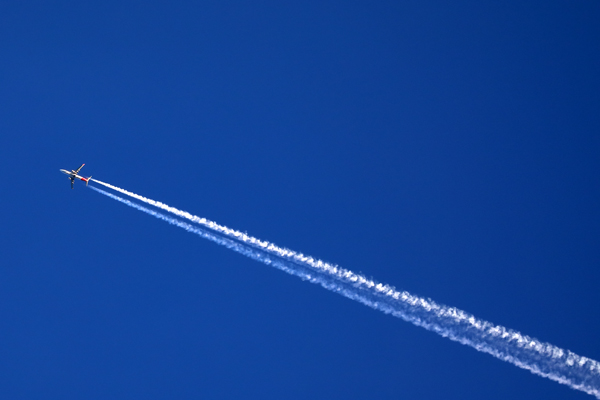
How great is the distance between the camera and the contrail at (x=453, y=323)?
4147cm

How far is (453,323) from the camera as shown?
148 ft

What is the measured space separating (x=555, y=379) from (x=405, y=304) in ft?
37.3

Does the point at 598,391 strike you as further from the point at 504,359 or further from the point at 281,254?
the point at 281,254

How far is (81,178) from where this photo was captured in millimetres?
59469

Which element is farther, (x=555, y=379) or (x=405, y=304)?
(x=405, y=304)

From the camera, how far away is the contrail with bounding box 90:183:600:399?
41.5 meters

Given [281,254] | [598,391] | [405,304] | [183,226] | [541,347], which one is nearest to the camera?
[598,391]

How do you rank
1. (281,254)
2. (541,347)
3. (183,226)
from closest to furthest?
1. (541,347)
2. (281,254)
3. (183,226)

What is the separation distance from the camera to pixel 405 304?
4619 centimetres

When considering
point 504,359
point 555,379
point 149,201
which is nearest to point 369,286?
point 504,359

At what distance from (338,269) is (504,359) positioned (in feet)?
45.0

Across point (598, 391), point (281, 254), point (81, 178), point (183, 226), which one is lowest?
point (598, 391)

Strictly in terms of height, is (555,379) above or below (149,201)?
below

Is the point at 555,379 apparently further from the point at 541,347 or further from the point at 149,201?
the point at 149,201
